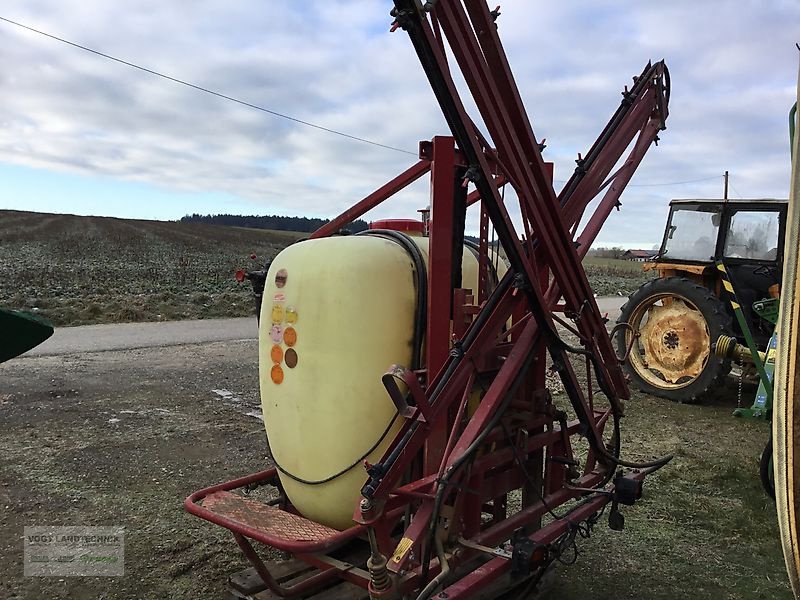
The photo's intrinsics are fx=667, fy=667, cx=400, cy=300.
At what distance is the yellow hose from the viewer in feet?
5.53

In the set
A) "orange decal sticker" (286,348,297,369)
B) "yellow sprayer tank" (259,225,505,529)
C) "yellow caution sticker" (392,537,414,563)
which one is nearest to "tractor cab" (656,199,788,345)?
"yellow sprayer tank" (259,225,505,529)

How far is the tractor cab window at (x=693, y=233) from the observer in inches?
328

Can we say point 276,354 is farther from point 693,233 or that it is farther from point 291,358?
point 693,233

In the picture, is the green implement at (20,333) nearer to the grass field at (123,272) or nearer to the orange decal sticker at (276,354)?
the orange decal sticker at (276,354)

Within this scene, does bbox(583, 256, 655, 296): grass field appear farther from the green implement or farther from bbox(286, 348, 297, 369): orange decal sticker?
the green implement

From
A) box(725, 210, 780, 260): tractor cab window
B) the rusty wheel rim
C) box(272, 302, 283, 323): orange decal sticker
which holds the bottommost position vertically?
the rusty wheel rim

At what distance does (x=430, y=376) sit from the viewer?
2807 mm

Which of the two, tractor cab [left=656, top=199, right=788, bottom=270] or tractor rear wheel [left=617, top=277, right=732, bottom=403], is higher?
tractor cab [left=656, top=199, right=788, bottom=270]

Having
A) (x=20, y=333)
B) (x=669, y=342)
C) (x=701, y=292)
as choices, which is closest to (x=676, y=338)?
(x=669, y=342)

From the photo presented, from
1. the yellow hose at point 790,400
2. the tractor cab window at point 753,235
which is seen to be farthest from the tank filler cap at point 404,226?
the tractor cab window at point 753,235

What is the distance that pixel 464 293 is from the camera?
2869mm

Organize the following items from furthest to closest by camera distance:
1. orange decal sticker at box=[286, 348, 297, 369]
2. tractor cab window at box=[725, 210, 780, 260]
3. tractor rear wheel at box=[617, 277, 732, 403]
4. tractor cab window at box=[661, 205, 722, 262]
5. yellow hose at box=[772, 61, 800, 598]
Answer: tractor cab window at box=[661, 205, 722, 262]
tractor cab window at box=[725, 210, 780, 260]
tractor rear wheel at box=[617, 277, 732, 403]
orange decal sticker at box=[286, 348, 297, 369]
yellow hose at box=[772, 61, 800, 598]

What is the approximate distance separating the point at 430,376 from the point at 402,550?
72 centimetres

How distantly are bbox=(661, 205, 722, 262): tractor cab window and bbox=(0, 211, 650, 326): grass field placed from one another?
4899mm
